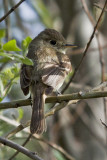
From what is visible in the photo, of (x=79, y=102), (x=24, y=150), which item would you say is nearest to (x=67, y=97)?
(x=24, y=150)

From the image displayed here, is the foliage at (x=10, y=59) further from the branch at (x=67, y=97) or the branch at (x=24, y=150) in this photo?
the branch at (x=24, y=150)

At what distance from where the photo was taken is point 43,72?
11.9 ft

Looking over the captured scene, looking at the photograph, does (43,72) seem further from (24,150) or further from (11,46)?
(24,150)

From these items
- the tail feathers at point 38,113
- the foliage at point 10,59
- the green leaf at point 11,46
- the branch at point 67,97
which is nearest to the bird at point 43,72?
the tail feathers at point 38,113

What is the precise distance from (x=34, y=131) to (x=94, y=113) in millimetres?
2850

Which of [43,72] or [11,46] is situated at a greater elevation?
[11,46]

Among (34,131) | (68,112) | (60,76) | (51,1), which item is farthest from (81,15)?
(34,131)

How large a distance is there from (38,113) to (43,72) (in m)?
0.58

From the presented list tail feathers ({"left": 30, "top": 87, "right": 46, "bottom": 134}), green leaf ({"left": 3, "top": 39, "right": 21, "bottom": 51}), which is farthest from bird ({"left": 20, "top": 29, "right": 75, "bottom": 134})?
green leaf ({"left": 3, "top": 39, "right": 21, "bottom": 51})

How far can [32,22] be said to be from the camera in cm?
718

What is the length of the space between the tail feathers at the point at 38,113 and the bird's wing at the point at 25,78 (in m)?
0.11

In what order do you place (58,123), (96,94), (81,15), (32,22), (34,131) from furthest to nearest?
(32,22), (81,15), (58,123), (34,131), (96,94)

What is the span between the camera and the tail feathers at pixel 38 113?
121 inches

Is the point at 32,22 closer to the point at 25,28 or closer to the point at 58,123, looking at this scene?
the point at 25,28
